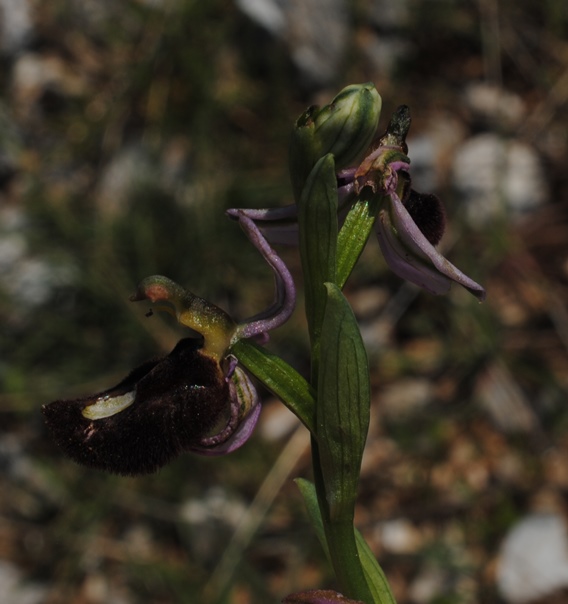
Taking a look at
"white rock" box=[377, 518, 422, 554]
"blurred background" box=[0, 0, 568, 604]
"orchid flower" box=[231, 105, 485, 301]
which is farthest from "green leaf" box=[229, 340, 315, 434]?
"white rock" box=[377, 518, 422, 554]

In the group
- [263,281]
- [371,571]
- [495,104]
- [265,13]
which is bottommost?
[263,281]

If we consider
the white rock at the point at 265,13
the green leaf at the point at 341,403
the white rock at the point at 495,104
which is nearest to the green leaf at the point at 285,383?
the green leaf at the point at 341,403

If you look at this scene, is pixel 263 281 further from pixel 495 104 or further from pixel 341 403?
pixel 341 403

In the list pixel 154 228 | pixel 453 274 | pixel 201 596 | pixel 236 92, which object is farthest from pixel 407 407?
pixel 453 274

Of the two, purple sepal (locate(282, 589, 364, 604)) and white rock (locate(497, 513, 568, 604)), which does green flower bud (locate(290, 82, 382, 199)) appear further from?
white rock (locate(497, 513, 568, 604))

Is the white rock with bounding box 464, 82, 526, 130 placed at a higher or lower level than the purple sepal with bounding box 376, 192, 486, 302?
lower

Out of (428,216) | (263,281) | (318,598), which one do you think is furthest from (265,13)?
(318,598)
